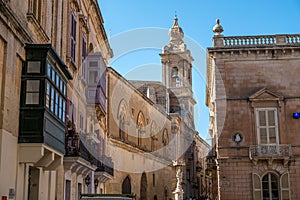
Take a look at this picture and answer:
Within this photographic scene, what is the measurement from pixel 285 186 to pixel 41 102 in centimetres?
1458

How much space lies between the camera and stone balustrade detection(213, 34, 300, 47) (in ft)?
77.5

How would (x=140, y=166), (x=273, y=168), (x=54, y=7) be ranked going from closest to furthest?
(x=54, y=7), (x=273, y=168), (x=140, y=166)

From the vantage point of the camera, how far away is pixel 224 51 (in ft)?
77.3

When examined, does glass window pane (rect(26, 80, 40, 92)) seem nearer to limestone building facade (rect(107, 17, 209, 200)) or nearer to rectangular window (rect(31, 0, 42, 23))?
rectangular window (rect(31, 0, 42, 23))

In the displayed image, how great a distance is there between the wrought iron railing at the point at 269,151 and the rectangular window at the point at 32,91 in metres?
13.5

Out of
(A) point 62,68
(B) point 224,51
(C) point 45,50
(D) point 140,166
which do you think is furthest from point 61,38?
(D) point 140,166

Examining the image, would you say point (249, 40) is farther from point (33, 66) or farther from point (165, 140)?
point (165, 140)

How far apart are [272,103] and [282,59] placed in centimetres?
230

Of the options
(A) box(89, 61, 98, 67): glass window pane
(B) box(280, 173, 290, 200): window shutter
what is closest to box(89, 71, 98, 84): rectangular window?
(A) box(89, 61, 98, 67): glass window pane

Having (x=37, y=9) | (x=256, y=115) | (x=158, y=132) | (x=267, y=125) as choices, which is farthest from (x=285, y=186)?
(x=158, y=132)

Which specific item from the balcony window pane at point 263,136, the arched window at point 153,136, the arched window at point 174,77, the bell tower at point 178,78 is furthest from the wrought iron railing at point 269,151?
the arched window at point 174,77

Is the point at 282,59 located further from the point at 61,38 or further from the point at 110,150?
the point at 61,38

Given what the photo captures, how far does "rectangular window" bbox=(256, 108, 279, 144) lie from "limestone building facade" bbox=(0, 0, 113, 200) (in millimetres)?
8677

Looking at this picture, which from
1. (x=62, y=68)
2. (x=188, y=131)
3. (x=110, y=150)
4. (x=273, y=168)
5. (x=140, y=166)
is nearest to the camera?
(x=62, y=68)
